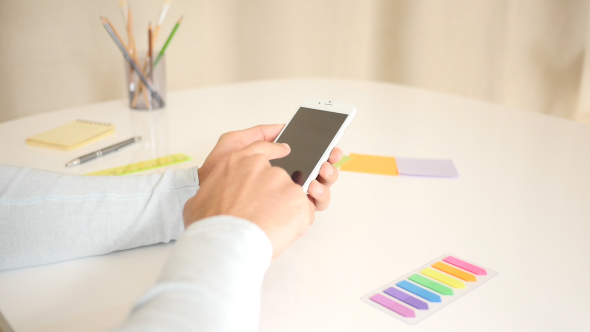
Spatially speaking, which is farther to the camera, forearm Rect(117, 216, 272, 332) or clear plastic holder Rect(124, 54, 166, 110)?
clear plastic holder Rect(124, 54, 166, 110)

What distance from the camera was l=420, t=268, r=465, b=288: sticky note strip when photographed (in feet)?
1.81

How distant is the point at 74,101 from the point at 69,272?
1420 millimetres

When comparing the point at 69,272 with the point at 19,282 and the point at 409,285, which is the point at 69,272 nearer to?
the point at 19,282

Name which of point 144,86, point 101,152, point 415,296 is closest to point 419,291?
Answer: point 415,296

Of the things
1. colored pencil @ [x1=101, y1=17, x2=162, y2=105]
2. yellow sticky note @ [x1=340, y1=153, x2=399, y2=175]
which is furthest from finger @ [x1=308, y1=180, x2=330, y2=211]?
colored pencil @ [x1=101, y1=17, x2=162, y2=105]

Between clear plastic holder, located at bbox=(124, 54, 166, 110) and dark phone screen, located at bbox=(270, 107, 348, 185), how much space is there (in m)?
0.58

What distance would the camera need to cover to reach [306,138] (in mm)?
692

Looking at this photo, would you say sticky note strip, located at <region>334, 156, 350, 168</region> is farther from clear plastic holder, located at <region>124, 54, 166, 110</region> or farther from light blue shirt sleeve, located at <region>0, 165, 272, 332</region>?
clear plastic holder, located at <region>124, 54, 166, 110</region>

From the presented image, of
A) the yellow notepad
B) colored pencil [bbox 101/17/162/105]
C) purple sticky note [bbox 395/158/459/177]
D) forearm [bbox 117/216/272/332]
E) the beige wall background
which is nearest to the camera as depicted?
forearm [bbox 117/216/272/332]

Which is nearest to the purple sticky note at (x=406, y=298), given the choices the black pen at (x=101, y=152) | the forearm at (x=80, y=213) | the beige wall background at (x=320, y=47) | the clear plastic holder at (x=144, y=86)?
the forearm at (x=80, y=213)

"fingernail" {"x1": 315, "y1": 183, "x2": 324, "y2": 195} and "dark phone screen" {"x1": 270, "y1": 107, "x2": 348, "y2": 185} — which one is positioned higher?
"dark phone screen" {"x1": 270, "y1": 107, "x2": 348, "y2": 185}

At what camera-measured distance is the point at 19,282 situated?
55 centimetres

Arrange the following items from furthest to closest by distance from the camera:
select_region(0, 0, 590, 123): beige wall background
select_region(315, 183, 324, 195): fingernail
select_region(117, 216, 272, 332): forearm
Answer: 1. select_region(0, 0, 590, 123): beige wall background
2. select_region(315, 183, 324, 195): fingernail
3. select_region(117, 216, 272, 332): forearm

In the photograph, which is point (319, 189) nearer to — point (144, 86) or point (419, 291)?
point (419, 291)
